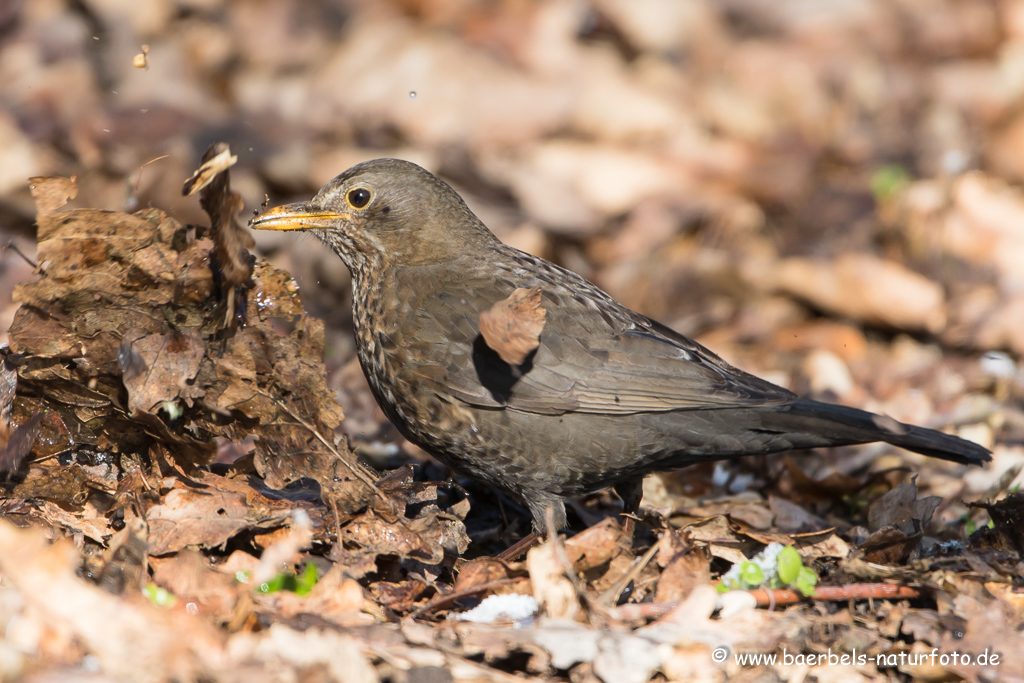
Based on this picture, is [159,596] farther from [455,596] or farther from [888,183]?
[888,183]

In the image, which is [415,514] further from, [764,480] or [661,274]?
[661,274]

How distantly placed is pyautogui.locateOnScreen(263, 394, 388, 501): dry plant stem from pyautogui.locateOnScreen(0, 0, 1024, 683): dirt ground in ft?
0.06

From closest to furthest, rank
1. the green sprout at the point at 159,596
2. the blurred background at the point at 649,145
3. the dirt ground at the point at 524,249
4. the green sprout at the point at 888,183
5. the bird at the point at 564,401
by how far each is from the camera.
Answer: the green sprout at the point at 159,596 < the dirt ground at the point at 524,249 < the bird at the point at 564,401 < the blurred background at the point at 649,145 < the green sprout at the point at 888,183

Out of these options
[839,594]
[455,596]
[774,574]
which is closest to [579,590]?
[455,596]

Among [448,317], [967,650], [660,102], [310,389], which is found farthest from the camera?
[660,102]

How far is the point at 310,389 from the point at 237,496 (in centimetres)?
44

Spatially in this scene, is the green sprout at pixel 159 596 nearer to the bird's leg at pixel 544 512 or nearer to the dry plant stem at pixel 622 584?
the dry plant stem at pixel 622 584

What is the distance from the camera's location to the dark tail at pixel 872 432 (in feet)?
11.8

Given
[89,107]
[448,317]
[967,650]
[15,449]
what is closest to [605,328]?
[448,317]

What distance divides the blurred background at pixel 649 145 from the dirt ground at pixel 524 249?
0.10 ft

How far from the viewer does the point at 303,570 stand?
299cm

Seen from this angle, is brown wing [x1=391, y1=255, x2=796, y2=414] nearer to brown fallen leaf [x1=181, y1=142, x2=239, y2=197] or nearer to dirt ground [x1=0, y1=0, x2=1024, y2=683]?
dirt ground [x1=0, y1=0, x2=1024, y2=683]

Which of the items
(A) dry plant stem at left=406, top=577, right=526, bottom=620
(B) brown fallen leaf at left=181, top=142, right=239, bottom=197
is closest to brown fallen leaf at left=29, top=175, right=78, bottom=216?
(B) brown fallen leaf at left=181, top=142, right=239, bottom=197

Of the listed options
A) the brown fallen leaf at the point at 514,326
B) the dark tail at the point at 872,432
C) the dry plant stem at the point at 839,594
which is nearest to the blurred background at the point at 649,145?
the dark tail at the point at 872,432
